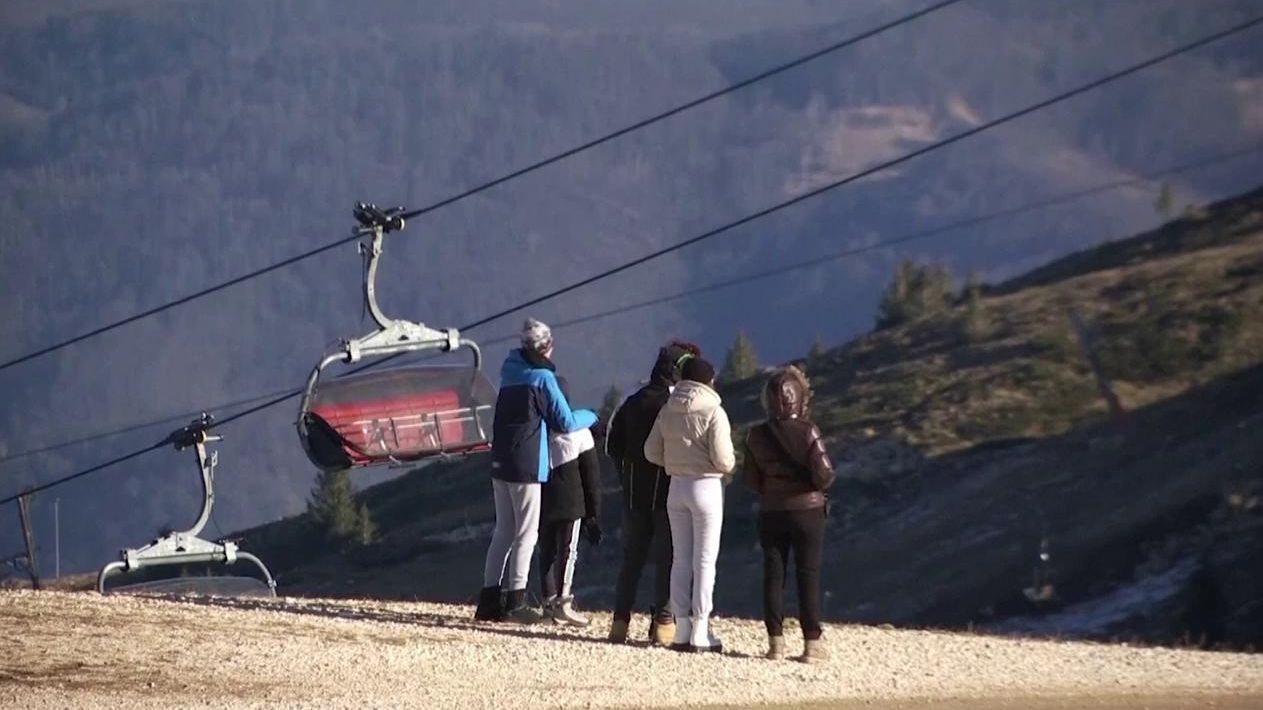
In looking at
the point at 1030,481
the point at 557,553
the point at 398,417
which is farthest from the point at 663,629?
the point at 1030,481

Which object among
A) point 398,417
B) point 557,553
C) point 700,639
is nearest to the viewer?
point 700,639

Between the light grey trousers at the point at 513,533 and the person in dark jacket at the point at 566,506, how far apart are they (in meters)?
0.13

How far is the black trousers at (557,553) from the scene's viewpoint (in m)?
14.1

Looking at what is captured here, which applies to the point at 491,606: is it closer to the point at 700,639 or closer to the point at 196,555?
the point at 700,639

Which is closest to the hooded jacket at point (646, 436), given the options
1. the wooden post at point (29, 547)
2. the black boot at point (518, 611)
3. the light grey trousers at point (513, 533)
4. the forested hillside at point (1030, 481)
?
the light grey trousers at point (513, 533)

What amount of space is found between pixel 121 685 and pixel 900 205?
618ft

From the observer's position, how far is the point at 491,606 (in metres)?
14.4

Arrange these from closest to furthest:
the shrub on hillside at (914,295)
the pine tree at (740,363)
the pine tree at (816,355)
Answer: the pine tree at (740,363) → the pine tree at (816,355) → the shrub on hillside at (914,295)

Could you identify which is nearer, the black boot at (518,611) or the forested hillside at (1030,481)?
the black boot at (518,611)

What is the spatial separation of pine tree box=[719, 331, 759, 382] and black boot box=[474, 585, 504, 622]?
180ft

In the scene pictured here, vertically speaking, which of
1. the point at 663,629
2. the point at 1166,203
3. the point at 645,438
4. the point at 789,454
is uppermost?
the point at 1166,203

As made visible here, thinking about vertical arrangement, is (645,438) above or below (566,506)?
above

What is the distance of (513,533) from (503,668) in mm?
1768

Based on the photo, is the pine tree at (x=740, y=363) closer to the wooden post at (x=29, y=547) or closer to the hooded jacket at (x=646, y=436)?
the wooden post at (x=29, y=547)
